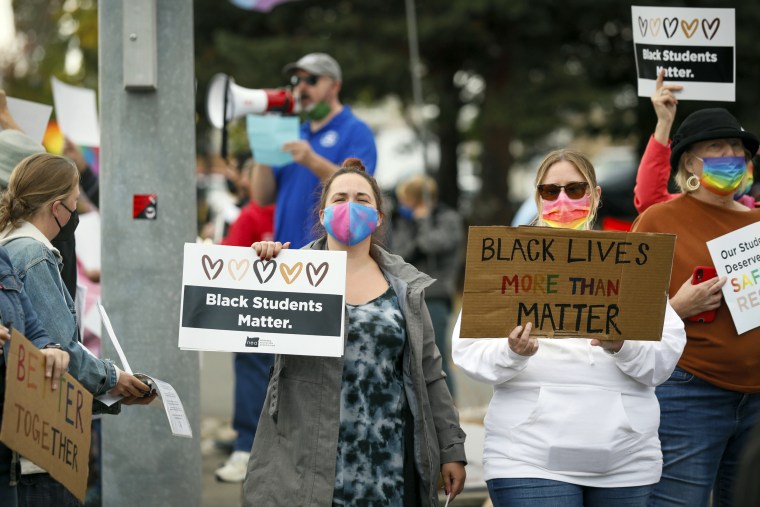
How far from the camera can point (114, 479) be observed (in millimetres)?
5543

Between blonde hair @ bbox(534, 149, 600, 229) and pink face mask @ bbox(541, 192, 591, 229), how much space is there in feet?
0.10

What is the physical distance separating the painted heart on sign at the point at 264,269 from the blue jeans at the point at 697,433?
1732 millimetres

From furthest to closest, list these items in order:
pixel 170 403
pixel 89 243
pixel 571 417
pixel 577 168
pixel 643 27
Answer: pixel 89 243, pixel 643 27, pixel 170 403, pixel 577 168, pixel 571 417

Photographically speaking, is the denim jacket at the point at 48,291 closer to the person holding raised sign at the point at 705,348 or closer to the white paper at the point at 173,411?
the white paper at the point at 173,411

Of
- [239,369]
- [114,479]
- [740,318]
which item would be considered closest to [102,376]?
[114,479]

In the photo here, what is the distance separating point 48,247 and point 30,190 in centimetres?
24

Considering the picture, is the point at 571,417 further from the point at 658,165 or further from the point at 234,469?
the point at 234,469

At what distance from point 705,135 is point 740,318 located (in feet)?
2.55

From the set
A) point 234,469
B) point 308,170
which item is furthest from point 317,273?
point 234,469

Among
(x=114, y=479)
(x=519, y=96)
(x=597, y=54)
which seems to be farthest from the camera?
(x=597, y=54)

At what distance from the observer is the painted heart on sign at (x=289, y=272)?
4.26m

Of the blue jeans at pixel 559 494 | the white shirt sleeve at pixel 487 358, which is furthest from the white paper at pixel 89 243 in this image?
the blue jeans at pixel 559 494

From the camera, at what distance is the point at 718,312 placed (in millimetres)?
4711

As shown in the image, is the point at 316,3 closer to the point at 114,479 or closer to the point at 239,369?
the point at 239,369
